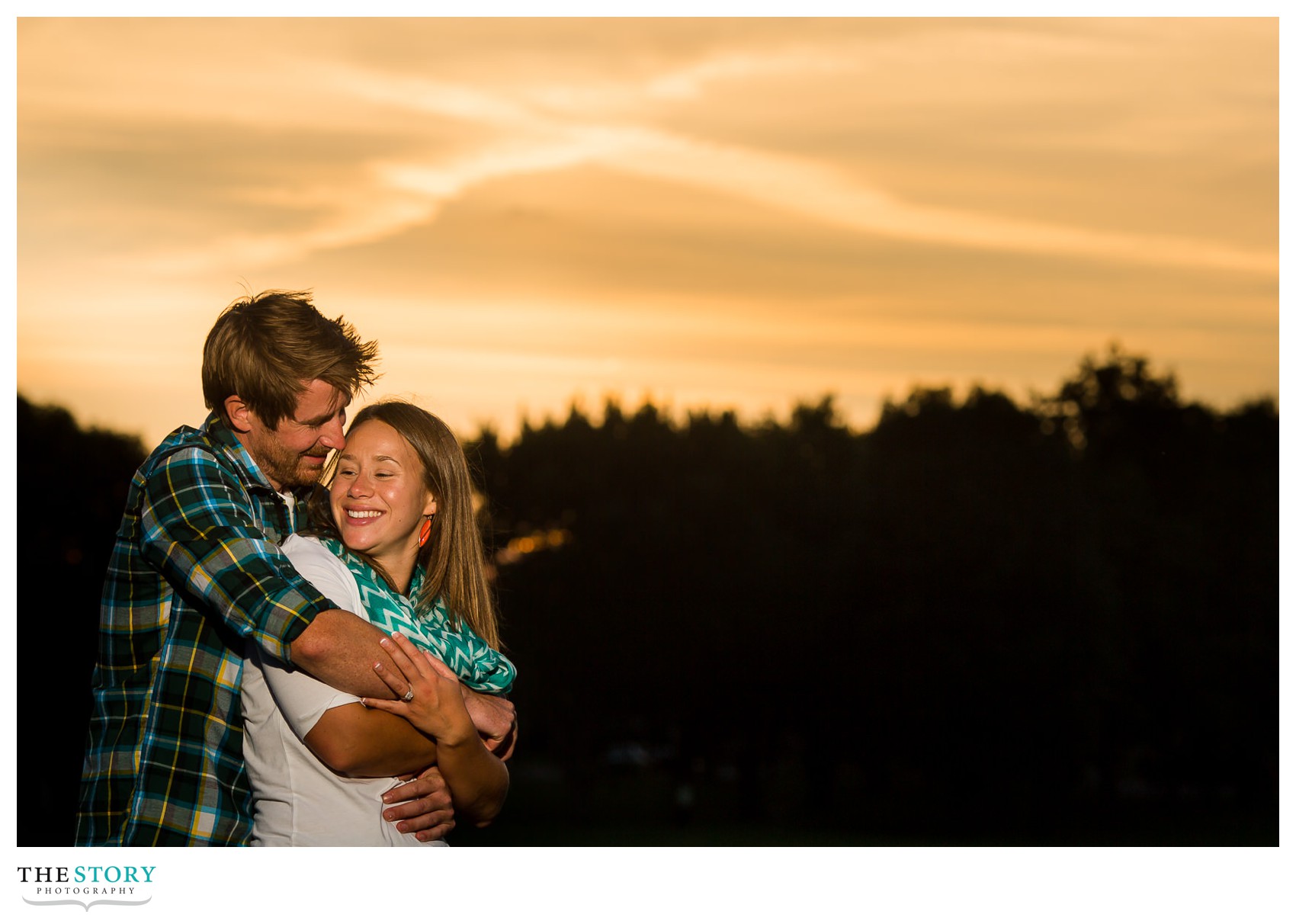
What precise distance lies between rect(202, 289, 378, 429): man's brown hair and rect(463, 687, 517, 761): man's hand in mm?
1245

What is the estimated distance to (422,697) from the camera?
13.9 feet

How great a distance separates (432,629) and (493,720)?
43 cm

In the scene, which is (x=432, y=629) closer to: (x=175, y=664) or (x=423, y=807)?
(x=423, y=807)

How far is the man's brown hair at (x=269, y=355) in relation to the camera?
4.77m

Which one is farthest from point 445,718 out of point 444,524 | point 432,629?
point 444,524

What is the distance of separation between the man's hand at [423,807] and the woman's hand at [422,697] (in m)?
0.17

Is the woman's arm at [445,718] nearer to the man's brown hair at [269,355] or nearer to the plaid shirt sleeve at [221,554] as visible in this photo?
the plaid shirt sleeve at [221,554]

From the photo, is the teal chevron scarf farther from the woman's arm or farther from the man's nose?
the man's nose

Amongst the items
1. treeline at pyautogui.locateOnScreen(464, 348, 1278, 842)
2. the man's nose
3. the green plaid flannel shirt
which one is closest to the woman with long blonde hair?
the green plaid flannel shirt

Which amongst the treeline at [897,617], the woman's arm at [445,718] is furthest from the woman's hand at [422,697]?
the treeline at [897,617]

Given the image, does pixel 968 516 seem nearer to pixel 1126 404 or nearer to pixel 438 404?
pixel 1126 404

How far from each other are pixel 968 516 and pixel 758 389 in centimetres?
851

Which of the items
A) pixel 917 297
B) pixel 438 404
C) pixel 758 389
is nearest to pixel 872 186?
pixel 917 297

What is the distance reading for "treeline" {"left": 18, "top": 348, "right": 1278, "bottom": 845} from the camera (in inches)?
1608
